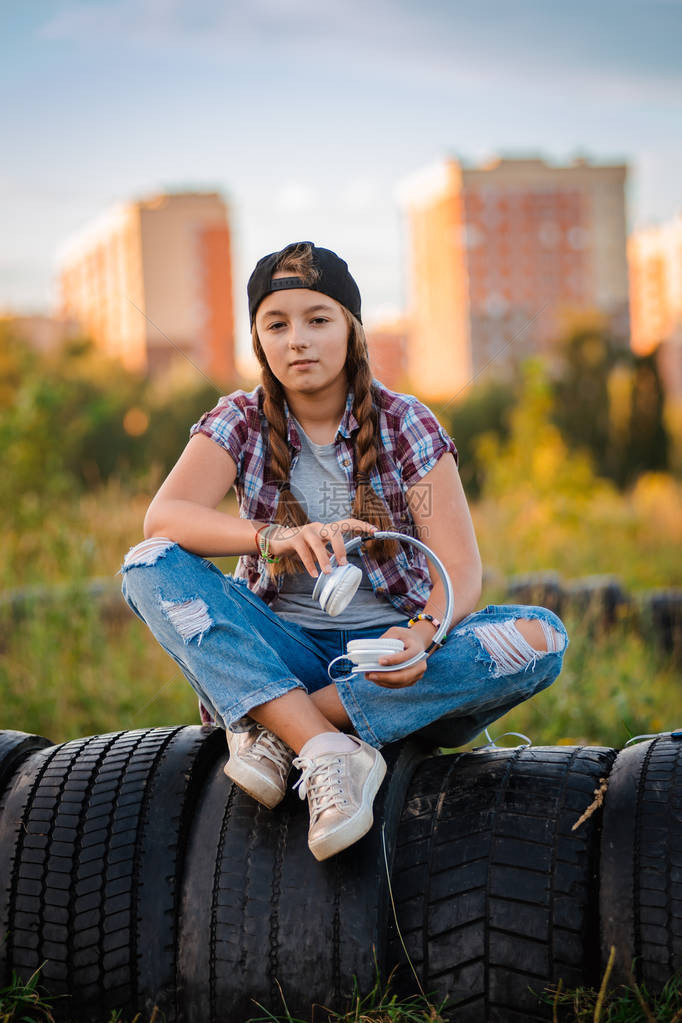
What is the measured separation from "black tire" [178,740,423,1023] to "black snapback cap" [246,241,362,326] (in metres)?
1.22

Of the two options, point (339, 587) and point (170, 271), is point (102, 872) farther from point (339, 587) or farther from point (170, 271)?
point (170, 271)

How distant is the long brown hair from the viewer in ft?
7.99

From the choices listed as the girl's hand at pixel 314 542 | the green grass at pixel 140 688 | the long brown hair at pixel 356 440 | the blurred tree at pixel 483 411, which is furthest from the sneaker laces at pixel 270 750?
the blurred tree at pixel 483 411

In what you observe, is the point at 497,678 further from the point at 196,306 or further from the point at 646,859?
the point at 196,306

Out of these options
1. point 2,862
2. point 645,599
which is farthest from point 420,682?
point 645,599

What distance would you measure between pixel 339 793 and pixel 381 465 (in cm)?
88

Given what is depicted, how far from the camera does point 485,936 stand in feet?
6.25

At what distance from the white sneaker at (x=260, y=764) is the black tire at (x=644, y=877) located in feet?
2.21

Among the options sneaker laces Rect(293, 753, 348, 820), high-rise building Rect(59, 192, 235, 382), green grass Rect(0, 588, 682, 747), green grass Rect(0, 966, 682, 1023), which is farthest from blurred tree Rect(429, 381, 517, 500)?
high-rise building Rect(59, 192, 235, 382)

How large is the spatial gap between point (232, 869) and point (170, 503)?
841 mm

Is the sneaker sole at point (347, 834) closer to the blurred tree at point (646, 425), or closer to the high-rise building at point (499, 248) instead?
the blurred tree at point (646, 425)

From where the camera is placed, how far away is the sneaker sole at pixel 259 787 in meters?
2.03

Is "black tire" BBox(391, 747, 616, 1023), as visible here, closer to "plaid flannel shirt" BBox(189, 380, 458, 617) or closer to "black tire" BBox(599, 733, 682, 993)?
"black tire" BBox(599, 733, 682, 993)

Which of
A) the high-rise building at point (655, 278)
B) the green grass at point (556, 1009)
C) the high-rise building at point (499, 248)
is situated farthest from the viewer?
the high-rise building at point (655, 278)
